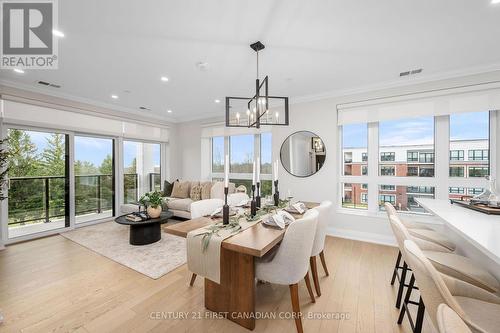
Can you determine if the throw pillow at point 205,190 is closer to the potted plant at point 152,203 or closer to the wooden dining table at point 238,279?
the potted plant at point 152,203

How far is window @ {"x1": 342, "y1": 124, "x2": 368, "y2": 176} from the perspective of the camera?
3709 millimetres

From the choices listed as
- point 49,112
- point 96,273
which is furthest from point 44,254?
point 49,112

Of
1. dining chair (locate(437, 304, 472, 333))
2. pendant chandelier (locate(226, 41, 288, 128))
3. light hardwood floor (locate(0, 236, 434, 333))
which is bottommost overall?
light hardwood floor (locate(0, 236, 434, 333))

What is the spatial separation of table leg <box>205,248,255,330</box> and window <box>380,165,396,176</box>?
308cm

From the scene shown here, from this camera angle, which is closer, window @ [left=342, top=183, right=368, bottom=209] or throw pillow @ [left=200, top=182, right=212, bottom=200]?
window @ [left=342, top=183, right=368, bottom=209]

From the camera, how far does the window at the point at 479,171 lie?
291cm

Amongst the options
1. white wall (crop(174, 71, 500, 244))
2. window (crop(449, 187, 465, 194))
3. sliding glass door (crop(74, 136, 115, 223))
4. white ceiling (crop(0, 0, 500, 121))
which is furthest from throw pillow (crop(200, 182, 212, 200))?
window (crop(449, 187, 465, 194))

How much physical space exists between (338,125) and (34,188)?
576 cm

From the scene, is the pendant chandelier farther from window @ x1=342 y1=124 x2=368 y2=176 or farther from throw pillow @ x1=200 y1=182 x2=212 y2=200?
throw pillow @ x1=200 y1=182 x2=212 y2=200

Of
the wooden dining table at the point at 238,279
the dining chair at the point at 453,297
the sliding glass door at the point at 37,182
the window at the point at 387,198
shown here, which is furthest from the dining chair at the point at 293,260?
the sliding glass door at the point at 37,182

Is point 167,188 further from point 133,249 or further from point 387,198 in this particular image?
point 387,198

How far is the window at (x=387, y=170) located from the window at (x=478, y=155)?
3.13 ft

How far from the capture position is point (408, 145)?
11.2ft

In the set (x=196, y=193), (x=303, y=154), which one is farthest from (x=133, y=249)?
(x=303, y=154)
